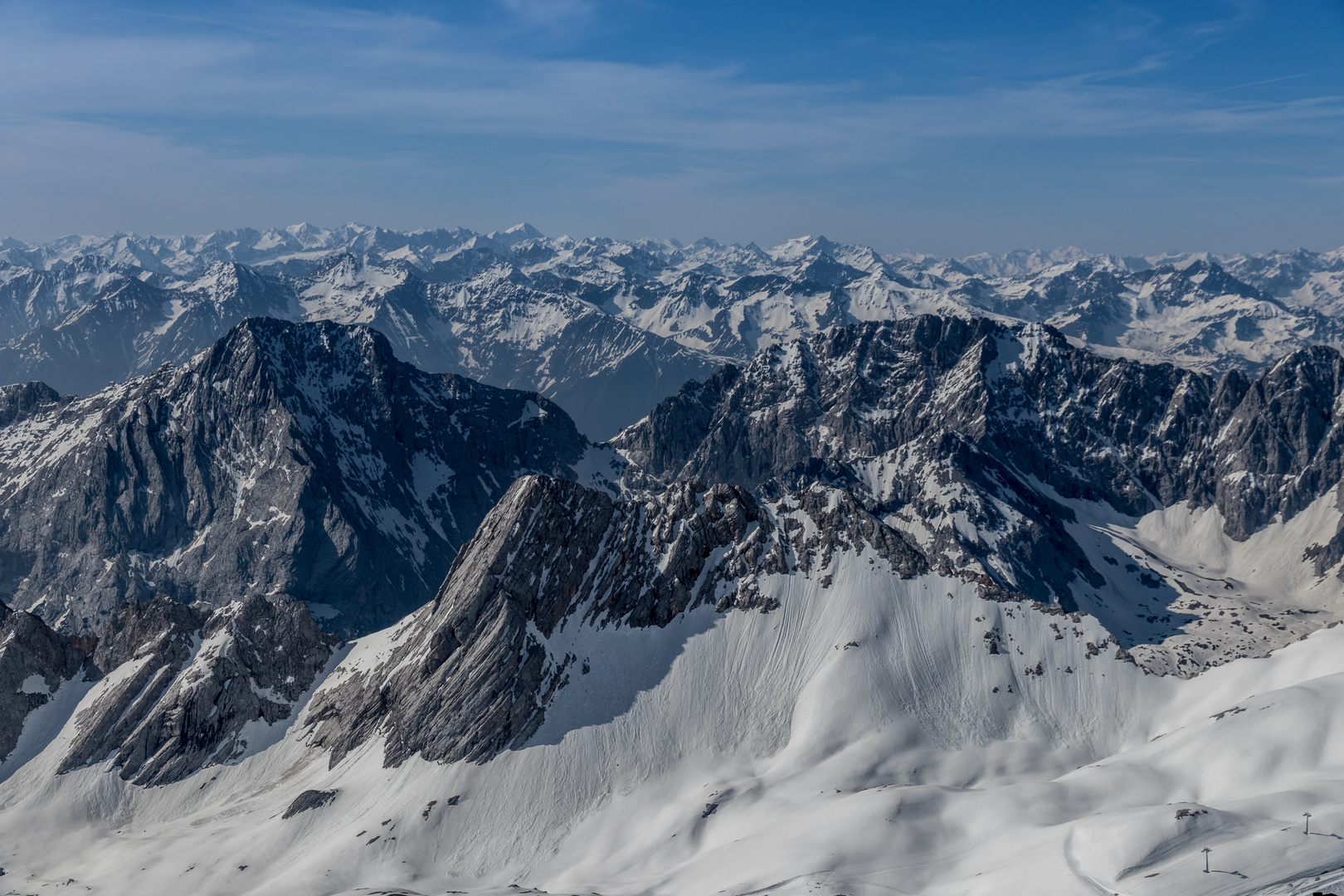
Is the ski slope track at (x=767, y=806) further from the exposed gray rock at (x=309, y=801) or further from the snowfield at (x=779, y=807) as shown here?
the snowfield at (x=779, y=807)

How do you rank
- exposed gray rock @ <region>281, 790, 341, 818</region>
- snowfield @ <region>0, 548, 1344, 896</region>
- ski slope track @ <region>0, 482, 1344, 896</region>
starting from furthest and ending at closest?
exposed gray rock @ <region>281, 790, 341, 818</region>
ski slope track @ <region>0, 482, 1344, 896</region>
snowfield @ <region>0, 548, 1344, 896</region>

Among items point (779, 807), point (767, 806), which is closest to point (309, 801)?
point (767, 806)

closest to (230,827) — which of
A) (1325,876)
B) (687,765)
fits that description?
(687,765)

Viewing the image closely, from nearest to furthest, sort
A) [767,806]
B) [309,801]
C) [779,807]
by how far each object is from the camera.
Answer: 1. [779,807]
2. [767,806]
3. [309,801]

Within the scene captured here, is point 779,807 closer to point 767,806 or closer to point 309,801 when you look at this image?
point 767,806

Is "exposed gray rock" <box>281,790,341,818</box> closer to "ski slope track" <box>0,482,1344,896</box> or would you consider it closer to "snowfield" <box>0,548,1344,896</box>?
"ski slope track" <box>0,482,1344,896</box>

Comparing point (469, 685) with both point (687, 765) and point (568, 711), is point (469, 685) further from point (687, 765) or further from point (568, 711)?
point (687, 765)

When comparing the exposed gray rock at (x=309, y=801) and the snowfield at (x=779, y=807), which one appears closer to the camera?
the snowfield at (x=779, y=807)

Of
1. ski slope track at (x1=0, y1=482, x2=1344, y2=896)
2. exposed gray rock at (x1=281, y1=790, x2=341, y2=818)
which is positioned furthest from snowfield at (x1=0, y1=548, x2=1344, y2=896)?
exposed gray rock at (x1=281, y1=790, x2=341, y2=818)

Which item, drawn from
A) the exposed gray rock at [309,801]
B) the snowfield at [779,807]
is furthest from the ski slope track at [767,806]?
the snowfield at [779,807]
